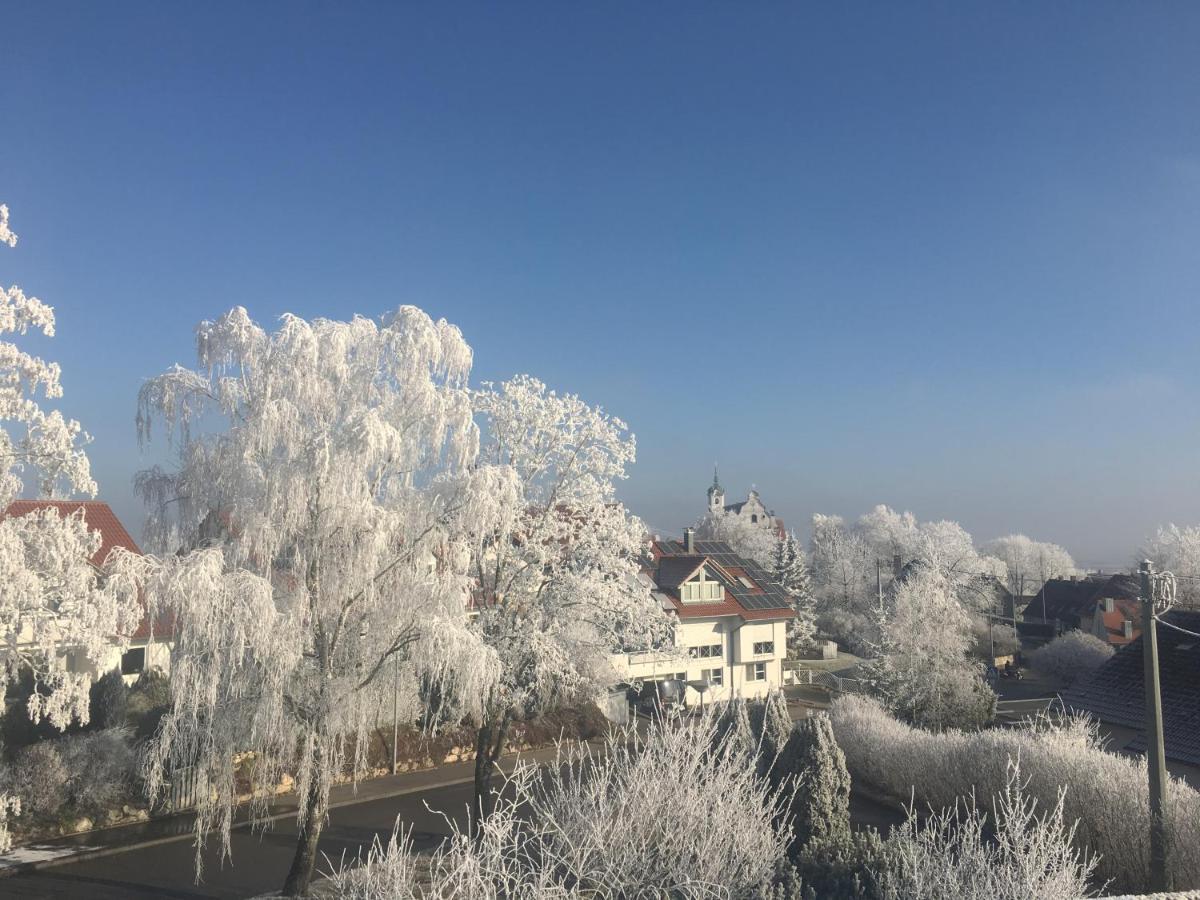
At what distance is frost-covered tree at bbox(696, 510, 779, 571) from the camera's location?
7630cm

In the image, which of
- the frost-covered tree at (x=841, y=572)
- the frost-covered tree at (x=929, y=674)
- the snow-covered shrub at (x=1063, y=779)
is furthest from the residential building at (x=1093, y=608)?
the snow-covered shrub at (x=1063, y=779)

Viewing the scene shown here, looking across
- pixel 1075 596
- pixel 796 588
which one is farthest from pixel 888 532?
pixel 796 588

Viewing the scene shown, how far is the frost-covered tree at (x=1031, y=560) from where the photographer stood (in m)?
94.6

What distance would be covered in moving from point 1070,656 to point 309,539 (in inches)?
1693

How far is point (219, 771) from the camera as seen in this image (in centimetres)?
1212

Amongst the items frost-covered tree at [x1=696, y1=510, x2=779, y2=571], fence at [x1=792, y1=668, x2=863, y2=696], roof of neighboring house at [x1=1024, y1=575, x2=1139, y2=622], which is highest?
frost-covered tree at [x1=696, y1=510, x2=779, y2=571]

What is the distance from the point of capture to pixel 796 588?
182ft

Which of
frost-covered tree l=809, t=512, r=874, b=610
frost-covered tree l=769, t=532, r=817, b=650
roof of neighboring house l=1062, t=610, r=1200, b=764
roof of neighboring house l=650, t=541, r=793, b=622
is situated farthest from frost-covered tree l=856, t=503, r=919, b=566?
roof of neighboring house l=1062, t=610, r=1200, b=764

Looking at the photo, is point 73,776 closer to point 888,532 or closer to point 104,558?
point 104,558

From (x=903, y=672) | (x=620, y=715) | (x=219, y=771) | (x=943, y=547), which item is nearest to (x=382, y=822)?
(x=219, y=771)

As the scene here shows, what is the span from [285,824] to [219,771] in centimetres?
717

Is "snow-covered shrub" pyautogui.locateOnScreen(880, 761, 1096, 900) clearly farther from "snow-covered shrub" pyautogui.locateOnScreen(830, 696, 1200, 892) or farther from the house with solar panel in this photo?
the house with solar panel

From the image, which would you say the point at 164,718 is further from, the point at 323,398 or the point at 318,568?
the point at 323,398

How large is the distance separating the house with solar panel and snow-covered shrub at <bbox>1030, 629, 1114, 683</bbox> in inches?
672
